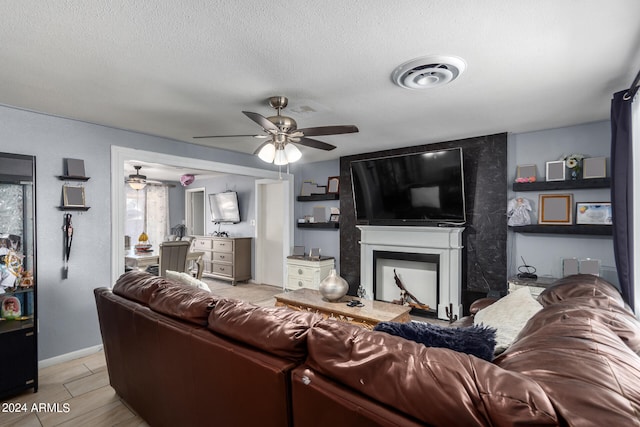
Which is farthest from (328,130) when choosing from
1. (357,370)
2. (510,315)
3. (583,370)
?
(583,370)

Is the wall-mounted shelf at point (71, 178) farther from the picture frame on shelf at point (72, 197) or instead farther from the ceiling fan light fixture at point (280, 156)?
the ceiling fan light fixture at point (280, 156)

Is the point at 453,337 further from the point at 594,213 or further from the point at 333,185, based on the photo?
the point at 333,185

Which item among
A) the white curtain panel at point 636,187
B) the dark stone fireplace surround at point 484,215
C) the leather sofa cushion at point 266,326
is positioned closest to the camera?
the leather sofa cushion at point 266,326

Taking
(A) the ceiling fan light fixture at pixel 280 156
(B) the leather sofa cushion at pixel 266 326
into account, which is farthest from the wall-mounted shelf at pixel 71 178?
(B) the leather sofa cushion at pixel 266 326

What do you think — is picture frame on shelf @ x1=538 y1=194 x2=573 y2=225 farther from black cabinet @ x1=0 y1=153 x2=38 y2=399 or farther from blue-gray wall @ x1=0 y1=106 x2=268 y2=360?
black cabinet @ x1=0 y1=153 x2=38 y2=399

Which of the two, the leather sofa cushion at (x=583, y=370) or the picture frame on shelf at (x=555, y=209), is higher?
the picture frame on shelf at (x=555, y=209)

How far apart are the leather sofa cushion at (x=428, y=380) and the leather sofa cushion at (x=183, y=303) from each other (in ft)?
2.19

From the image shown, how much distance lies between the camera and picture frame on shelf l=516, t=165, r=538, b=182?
3529 mm

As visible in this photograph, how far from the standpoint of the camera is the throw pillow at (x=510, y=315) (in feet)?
5.96

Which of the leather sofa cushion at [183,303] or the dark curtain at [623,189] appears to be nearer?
the leather sofa cushion at [183,303]

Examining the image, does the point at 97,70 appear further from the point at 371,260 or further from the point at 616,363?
the point at 371,260

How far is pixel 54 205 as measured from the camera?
292 centimetres

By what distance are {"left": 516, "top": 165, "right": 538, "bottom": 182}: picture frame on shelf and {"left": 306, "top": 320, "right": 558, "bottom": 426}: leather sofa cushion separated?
11.0ft

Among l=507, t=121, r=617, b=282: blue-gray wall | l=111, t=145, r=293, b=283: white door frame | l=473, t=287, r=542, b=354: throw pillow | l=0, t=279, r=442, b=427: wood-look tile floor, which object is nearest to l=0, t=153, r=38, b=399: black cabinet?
l=0, t=279, r=442, b=427: wood-look tile floor
